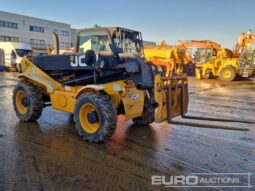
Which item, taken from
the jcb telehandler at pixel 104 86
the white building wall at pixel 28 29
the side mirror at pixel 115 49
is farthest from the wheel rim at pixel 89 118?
the white building wall at pixel 28 29

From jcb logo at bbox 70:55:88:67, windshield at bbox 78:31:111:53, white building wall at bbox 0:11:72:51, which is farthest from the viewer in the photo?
white building wall at bbox 0:11:72:51

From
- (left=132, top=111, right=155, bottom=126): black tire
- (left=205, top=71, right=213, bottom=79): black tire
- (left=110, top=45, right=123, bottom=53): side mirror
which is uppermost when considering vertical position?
(left=110, top=45, right=123, bottom=53): side mirror

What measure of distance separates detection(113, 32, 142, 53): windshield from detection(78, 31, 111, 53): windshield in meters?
0.22

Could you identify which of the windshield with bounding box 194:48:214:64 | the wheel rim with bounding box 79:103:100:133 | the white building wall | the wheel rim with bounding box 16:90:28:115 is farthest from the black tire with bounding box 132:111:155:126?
the white building wall

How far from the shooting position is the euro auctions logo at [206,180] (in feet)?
11.7

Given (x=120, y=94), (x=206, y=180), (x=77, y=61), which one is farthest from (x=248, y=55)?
(x=206, y=180)

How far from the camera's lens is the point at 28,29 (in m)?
49.7

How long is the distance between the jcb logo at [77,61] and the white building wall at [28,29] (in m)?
44.7

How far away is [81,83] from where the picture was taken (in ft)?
19.8

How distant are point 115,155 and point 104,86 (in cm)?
136

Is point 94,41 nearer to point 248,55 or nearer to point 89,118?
point 89,118

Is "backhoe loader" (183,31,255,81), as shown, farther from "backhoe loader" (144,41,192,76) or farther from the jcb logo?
the jcb logo

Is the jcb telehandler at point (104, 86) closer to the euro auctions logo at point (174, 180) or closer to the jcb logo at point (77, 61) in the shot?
the jcb logo at point (77, 61)

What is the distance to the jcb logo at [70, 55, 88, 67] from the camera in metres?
5.76
